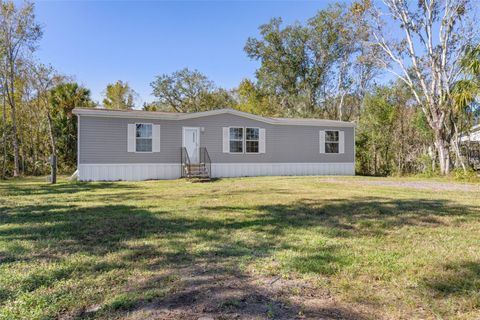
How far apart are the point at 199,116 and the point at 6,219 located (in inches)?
364

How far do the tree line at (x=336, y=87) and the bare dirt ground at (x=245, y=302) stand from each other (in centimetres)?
1033

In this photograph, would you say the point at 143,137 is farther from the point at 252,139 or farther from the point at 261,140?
the point at 261,140

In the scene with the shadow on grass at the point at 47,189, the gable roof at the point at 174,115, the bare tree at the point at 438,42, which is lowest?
the shadow on grass at the point at 47,189

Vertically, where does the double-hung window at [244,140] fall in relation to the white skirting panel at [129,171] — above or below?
above

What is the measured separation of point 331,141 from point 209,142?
632 centimetres

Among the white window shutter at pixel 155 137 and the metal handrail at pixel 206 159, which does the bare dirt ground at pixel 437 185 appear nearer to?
the metal handrail at pixel 206 159

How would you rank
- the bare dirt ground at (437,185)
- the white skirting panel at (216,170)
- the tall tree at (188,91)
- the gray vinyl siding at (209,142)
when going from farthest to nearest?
the tall tree at (188,91), the white skirting panel at (216,170), the gray vinyl siding at (209,142), the bare dirt ground at (437,185)

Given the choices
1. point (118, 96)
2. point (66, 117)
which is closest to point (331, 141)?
point (66, 117)

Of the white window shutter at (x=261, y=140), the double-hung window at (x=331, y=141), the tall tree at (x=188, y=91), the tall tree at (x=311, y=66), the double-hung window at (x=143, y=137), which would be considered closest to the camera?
the double-hung window at (x=143, y=137)

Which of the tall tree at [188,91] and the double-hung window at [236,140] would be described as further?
the tall tree at [188,91]

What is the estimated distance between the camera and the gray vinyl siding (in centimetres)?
1204

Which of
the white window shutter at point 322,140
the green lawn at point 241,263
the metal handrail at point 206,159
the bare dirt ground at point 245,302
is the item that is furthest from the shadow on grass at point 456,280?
the white window shutter at point 322,140

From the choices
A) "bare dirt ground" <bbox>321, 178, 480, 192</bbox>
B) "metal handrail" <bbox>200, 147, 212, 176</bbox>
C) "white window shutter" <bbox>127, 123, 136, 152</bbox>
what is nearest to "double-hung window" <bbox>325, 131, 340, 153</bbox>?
"bare dirt ground" <bbox>321, 178, 480, 192</bbox>

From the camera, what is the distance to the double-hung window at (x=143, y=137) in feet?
41.5
